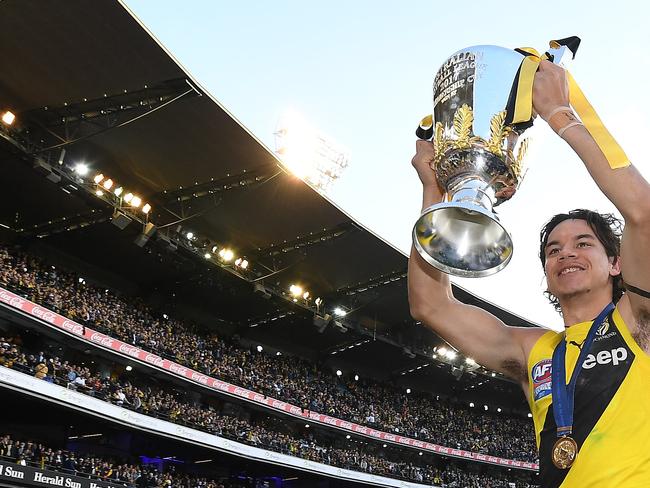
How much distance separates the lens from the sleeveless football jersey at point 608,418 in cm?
191

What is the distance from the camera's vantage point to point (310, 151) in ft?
159

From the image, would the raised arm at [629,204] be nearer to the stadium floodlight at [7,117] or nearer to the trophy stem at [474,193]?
the trophy stem at [474,193]

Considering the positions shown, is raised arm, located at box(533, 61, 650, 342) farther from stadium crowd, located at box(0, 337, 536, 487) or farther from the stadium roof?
stadium crowd, located at box(0, 337, 536, 487)

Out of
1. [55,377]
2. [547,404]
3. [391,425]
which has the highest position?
[391,425]

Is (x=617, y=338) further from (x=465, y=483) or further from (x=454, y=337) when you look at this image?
(x=465, y=483)

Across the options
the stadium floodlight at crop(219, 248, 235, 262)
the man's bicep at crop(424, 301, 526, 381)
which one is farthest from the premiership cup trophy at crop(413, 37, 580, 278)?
the stadium floodlight at crop(219, 248, 235, 262)

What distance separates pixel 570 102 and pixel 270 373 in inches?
1323

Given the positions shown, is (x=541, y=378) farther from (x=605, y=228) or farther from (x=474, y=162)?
(x=474, y=162)

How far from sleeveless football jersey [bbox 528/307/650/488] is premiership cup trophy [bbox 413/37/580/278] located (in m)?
0.41

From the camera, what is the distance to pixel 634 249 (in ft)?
6.00

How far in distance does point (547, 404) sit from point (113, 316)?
85.8 feet

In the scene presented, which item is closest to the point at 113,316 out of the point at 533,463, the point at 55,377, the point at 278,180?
the point at 55,377

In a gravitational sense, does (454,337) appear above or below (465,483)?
below

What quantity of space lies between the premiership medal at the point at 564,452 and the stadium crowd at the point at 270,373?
21.6 meters
